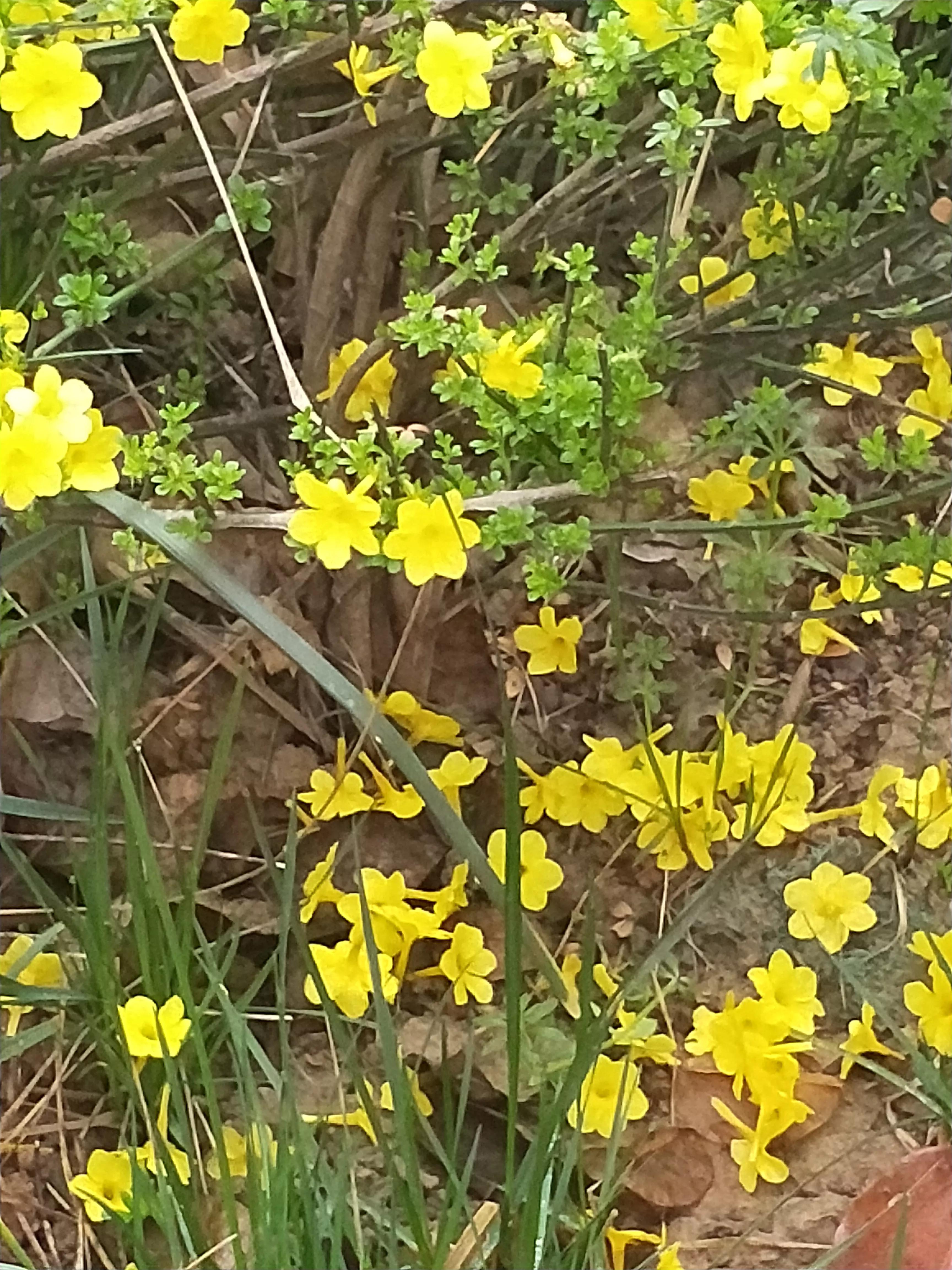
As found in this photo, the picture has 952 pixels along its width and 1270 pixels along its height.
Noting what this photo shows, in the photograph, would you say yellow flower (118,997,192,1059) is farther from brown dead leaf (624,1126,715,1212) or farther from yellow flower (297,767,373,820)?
brown dead leaf (624,1126,715,1212)

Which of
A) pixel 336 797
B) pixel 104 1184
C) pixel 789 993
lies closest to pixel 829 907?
pixel 789 993

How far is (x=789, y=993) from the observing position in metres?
0.62

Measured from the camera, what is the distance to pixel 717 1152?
2.01 feet

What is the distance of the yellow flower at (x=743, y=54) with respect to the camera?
0.48m

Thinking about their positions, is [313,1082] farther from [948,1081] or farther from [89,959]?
[948,1081]

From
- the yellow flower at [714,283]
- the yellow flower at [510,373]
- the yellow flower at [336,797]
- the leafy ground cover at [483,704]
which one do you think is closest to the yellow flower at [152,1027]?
the leafy ground cover at [483,704]

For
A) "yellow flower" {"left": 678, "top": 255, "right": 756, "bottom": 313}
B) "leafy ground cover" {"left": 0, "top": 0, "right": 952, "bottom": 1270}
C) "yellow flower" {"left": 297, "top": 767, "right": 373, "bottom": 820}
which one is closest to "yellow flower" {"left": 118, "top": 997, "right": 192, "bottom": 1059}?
"leafy ground cover" {"left": 0, "top": 0, "right": 952, "bottom": 1270}

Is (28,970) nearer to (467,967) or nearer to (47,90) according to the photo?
(467,967)

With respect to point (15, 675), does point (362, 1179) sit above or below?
below

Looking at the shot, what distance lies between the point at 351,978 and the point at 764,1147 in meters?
0.22

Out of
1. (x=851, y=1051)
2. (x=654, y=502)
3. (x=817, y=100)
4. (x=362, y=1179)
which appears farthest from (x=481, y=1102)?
(x=817, y=100)

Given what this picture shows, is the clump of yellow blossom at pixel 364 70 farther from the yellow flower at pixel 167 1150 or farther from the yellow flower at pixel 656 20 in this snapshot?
the yellow flower at pixel 167 1150

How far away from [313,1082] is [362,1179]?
0.05 meters

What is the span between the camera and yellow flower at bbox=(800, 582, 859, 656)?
647mm
